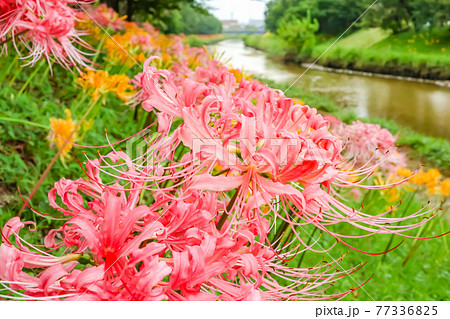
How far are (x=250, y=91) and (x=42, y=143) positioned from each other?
32.9 inches

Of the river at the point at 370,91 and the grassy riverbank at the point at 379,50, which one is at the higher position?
the grassy riverbank at the point at 379,50

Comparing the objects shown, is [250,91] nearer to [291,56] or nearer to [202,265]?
[202,265]

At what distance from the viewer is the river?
108 centimetres

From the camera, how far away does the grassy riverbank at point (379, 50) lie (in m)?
1.05

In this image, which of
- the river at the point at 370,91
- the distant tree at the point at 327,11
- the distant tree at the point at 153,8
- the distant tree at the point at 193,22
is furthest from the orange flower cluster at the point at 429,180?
the distant tree at the point at 153,8

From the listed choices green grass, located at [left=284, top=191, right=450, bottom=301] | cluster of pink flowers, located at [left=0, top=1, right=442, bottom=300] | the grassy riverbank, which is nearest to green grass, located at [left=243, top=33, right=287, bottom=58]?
the grassy riverbank

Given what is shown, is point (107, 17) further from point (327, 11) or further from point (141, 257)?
Answer: point (141, 257)

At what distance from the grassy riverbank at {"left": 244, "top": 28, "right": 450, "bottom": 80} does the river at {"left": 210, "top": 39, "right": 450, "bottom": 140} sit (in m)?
0.03

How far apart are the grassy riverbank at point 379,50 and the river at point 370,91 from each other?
0.09 ft

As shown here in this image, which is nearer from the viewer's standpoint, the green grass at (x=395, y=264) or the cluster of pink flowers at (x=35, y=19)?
the cluster of pink flowers at (x=35, y=19)

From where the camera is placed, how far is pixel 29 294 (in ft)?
1.24

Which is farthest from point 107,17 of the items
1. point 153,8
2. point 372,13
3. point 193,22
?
point 372,13

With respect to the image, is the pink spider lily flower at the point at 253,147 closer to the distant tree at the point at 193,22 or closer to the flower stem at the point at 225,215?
the flower stem at the point at 225,215

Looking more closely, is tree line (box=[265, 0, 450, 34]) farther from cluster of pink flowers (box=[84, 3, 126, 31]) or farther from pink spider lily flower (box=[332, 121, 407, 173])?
cluster of pink flowers (box=[84, 3, 126, 31])
